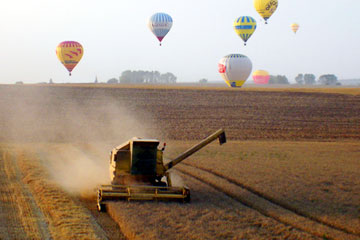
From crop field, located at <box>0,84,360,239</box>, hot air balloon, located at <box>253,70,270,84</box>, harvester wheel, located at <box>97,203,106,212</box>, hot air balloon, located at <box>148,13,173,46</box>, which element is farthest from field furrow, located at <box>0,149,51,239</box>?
hot air balloon, located at <box>253,70,270,84</box>

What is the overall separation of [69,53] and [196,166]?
49.0 m

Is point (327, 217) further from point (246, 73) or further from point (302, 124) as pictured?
point (246, 73)

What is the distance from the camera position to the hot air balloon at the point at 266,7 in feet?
252

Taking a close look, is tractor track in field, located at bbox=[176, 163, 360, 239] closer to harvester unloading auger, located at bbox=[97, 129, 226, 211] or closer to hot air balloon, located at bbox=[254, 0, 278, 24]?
harvester unloading auger, located at bbox=[97, 129, 226, 211]

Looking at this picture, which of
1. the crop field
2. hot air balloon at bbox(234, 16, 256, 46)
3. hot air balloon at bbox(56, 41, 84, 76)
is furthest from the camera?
hot air balloon at bbox(234, 16, 256, 46)

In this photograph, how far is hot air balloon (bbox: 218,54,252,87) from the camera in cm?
7462

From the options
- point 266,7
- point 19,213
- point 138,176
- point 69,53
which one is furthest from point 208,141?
point 266,7

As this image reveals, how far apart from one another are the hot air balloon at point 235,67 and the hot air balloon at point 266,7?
8056 millimetres

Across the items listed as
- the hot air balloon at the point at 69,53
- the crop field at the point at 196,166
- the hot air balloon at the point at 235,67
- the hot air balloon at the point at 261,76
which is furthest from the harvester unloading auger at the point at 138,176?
the hot air balloon at the point at 261,76

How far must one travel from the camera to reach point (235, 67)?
75312mm

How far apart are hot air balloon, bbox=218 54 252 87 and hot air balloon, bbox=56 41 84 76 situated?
21.5m

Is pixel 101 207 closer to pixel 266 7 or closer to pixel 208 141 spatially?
pixel 208 141

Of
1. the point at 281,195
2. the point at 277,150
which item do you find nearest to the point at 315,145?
the point at 277,150

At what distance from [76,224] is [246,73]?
63.8 meters
